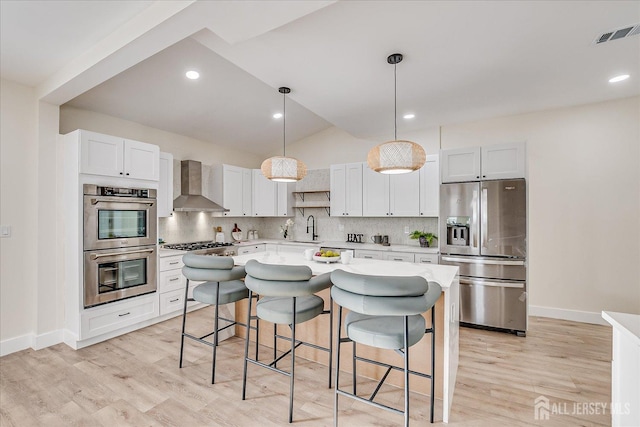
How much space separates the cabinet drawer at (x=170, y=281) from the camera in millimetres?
3859

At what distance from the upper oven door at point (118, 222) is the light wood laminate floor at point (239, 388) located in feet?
3.66

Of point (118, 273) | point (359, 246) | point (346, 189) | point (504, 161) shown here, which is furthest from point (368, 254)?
point (118, 273)

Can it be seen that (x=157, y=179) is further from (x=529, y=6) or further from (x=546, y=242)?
(x=546, y=242)

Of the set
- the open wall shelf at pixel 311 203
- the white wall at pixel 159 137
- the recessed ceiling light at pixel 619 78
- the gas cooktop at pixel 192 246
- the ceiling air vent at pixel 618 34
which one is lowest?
the gas cooktop at pixel 192 246

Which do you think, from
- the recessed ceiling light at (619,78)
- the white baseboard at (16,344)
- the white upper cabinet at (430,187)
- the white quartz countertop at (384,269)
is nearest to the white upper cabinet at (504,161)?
the white upper cabinet at (430,187)

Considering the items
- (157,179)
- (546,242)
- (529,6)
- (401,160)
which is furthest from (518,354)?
(157,179)

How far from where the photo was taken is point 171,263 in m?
3.99

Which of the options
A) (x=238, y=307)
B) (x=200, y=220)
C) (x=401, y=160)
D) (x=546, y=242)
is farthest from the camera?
(x=200, y=220)

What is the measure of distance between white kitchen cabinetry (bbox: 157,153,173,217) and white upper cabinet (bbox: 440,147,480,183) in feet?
12.5

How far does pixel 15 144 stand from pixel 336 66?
10.9ft

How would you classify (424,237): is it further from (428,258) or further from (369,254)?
(369,254)

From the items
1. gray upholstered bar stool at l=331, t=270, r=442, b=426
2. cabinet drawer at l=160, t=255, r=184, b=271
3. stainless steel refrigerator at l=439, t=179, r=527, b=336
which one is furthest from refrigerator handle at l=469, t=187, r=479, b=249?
cabinet drawer at l=160, t=255, r=184, b=271

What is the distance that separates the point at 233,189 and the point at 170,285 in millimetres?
1978

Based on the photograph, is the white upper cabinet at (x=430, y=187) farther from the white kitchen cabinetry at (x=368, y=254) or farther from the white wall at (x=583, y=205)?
the white wall at (x=583, y=205)
